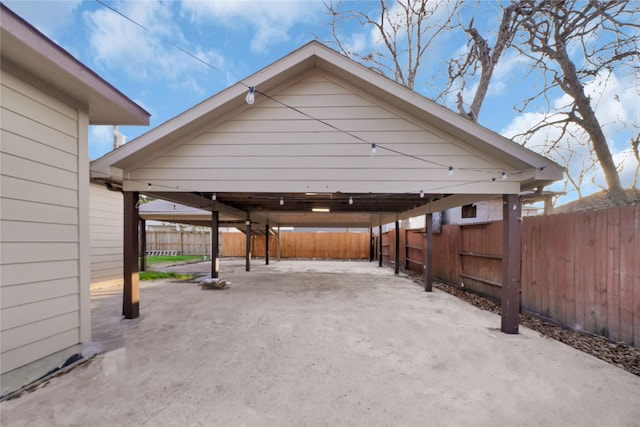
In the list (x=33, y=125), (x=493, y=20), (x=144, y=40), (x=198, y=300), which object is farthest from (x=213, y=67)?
(x=493, y=20)

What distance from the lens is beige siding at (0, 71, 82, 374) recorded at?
236cm

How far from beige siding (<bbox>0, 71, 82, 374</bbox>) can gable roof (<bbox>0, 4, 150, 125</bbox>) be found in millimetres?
138

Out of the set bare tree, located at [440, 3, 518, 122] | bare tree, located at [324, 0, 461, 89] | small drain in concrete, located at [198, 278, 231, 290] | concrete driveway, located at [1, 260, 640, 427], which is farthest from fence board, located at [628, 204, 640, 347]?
bare tree, located at [324, 0, 461, 89]

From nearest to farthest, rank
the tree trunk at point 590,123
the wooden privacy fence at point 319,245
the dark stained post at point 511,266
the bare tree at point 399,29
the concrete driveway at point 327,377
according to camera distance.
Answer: the concrete driveway at point 327,377 → the dark stained post at point 511,266 → the tree trunk at point 590,123 → the bare tree at point 399,29 → the wooden privacy fence at point 319,245

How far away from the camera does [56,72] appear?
264 centimetres

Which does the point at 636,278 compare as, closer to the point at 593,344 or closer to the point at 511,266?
the point at 593,344

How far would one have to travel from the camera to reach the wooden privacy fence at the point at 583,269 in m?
3.20

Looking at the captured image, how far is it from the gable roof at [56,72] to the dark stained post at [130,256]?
1.35 meters

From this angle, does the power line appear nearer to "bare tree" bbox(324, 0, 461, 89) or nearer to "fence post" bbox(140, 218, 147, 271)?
"bare tree" bbox(324, 0, 461, 89)

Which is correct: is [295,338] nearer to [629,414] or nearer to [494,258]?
[629,414]

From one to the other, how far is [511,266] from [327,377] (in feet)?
10.5

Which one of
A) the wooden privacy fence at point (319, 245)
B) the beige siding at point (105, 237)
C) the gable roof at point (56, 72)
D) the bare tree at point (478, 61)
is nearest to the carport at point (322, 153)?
the gable roof at point (56, 72)

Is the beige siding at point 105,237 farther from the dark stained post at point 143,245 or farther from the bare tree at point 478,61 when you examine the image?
the bare tree at point 478,61

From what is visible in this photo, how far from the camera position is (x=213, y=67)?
11.5ft
